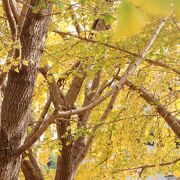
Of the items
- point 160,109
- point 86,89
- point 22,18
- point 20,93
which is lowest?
point 20,93

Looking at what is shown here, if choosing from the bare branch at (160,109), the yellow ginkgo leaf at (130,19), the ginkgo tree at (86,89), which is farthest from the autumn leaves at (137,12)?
the bare branch at (160,109)

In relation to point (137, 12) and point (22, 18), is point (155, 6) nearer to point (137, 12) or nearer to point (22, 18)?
point (137, 12)

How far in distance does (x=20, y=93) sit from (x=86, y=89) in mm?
1719

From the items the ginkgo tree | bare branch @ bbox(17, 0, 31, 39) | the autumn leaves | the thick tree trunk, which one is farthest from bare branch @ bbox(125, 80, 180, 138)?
the autumn leaves

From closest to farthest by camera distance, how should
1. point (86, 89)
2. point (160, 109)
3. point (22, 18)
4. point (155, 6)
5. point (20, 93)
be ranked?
point (155, 6) < point (22, 18) < point (20, 93) < point (160, 109) < point (86, 89)

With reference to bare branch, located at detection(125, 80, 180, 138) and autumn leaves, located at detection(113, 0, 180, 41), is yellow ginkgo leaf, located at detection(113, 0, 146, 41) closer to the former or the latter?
autumn leaves, located at detection(113, 0, 180, 41)

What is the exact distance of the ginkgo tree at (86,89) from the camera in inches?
103

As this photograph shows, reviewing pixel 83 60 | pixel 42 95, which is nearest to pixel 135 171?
pixel 42 95

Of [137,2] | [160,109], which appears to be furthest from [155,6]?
[160,109]

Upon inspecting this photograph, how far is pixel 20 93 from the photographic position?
108 inches

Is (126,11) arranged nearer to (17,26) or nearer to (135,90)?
(17,26)

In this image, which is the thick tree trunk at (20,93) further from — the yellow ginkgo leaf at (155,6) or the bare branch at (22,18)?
the yellow ginkgo leaf at (155,6)

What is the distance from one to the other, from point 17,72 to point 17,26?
35 cm

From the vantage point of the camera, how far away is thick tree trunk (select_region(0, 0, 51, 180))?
2.74 m
